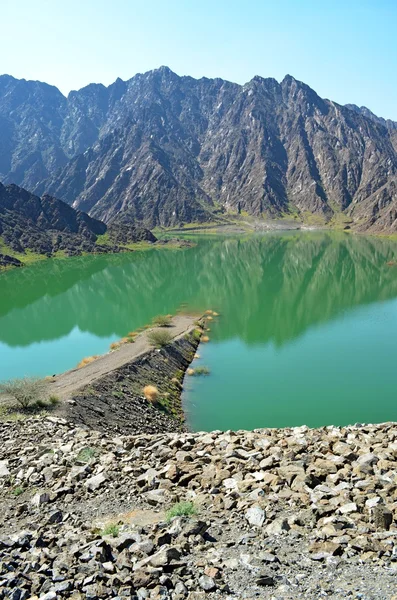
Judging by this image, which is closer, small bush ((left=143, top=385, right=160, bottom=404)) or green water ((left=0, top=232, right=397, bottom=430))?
small bush ((left=143, top=385, right=160, bottom=404))

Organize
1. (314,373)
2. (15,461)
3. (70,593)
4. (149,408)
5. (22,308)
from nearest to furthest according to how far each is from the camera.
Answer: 1. (70,593)
2. (15,461)
3. (149,408)
4. (314,373)
5. (22,308)

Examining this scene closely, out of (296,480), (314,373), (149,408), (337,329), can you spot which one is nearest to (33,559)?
(296,480)

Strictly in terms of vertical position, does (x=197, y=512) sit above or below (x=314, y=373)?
above

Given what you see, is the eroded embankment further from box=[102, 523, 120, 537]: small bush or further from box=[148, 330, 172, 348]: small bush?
box=[102, 523, 120, 537]: small bush

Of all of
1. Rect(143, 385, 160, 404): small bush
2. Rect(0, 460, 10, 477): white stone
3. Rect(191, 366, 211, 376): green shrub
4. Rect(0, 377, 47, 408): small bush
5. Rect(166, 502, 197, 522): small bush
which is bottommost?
Rect(191, 366, 211, 376): green shrub

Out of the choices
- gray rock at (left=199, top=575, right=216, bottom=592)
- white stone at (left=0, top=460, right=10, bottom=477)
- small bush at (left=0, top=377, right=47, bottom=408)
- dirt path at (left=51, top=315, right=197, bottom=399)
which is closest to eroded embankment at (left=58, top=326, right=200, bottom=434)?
dirt path at (left=51, top=315, right=197, bottom=399)

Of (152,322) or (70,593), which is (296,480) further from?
(152,322)

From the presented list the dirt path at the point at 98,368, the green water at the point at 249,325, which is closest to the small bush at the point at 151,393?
the green water at the point at 249,325

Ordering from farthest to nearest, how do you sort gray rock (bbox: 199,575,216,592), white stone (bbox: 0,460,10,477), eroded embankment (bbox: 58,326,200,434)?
1. eroded embankment (bbox: 58,326,200,434)
2. white stone (bbox: 0,460,10,477)
3. gray rock (bbox: 199,575,216,592)
